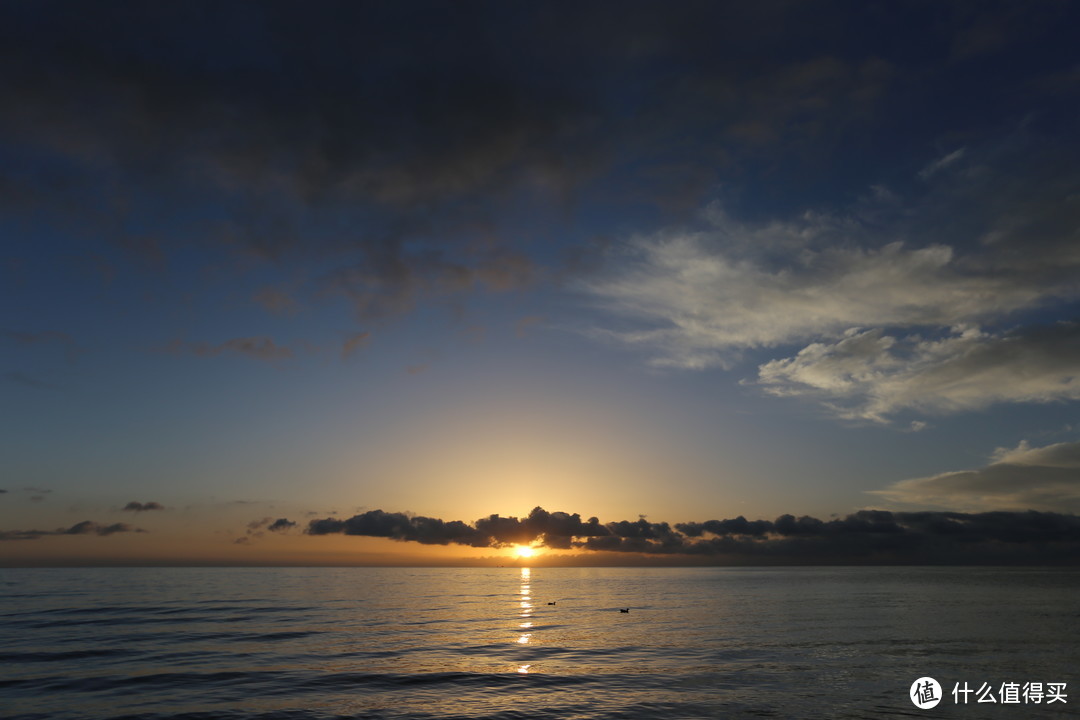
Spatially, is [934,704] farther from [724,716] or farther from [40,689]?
[40,689]

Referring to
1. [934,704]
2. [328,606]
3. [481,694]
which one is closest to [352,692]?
[481,694]

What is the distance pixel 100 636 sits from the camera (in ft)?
225

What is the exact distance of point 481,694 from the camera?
4125 cm

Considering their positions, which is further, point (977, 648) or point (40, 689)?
point (977, 648)

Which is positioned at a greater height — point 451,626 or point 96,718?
point 96,718

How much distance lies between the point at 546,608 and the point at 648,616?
27.1 meters

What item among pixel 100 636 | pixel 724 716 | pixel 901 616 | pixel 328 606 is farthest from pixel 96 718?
pixel 901 616

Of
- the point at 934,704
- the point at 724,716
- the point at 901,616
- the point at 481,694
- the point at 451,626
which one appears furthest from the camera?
the point at 901,616

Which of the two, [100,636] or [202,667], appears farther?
[100,636]

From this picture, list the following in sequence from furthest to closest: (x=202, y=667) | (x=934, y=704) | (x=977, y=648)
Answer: (x=977, y=648), (x=202, y=667), (x=934, y=704)

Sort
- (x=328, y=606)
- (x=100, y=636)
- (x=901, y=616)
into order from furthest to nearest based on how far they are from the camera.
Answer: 1. (x=328, y=606)
2. (x=901, y=616)
3. (x=100, y=636)

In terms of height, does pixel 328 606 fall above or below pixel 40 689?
below

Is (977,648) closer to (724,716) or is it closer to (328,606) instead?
(724,716)

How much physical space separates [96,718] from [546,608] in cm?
9011
